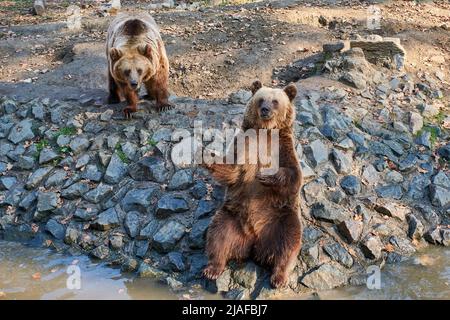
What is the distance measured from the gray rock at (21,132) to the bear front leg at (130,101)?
137cm

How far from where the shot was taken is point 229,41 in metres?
10.5

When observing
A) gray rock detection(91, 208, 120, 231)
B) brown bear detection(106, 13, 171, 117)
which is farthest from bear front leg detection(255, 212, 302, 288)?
brown bear detection(106, 13, 171, 117)

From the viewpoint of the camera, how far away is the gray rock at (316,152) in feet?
24.0

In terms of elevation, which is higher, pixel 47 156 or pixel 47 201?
pixel 47 156

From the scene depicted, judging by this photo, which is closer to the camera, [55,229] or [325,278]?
[325,278]

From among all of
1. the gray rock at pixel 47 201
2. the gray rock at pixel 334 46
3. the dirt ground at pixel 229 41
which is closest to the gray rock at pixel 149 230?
the gray rock at pixel 47 201

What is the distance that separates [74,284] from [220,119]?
2995 mm

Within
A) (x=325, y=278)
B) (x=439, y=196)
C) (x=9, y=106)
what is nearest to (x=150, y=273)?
(x=325, y=278)

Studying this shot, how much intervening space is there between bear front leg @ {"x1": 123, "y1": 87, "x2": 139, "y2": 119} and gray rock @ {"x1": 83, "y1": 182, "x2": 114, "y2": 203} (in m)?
1.16

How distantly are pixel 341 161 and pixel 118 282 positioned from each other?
3.11 meters

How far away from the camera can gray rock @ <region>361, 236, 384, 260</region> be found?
645cm

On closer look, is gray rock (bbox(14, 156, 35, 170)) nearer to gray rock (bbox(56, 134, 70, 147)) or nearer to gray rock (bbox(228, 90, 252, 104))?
gray rock (bbox(56, 134, 70, 147))

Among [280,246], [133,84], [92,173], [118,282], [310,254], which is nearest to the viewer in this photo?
[280,246]

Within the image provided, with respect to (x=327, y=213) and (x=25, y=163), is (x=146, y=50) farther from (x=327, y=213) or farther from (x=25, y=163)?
(x=327, y=213)
